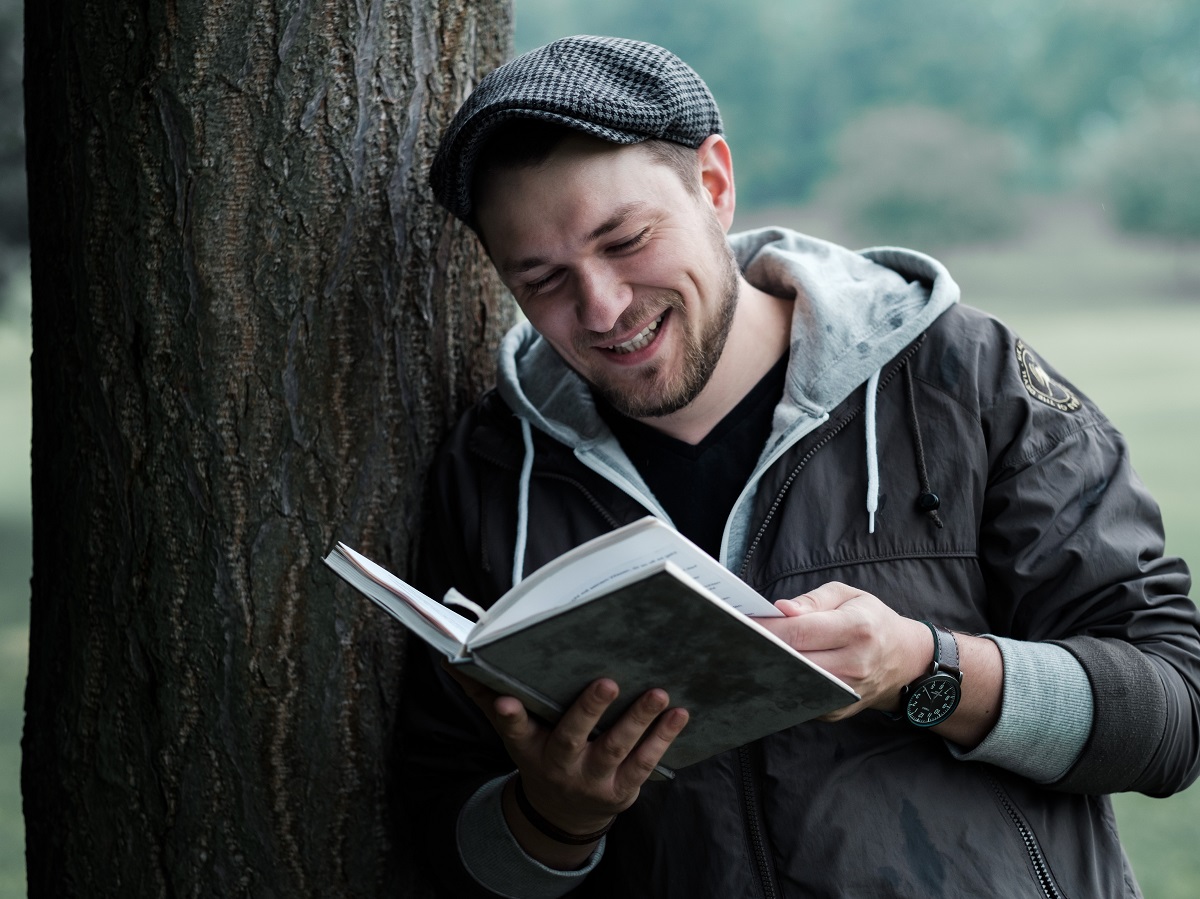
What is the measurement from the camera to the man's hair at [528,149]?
140 cm

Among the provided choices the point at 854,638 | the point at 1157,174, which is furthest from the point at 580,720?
the point at 1157,174

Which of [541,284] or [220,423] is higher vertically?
[541,284]

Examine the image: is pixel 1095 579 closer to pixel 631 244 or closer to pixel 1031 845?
pixel 1031 845

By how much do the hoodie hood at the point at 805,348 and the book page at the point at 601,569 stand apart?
1.21 feet

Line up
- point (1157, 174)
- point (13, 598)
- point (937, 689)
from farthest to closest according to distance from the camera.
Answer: point (1157, 174), point (13, 598), point (937, 689)

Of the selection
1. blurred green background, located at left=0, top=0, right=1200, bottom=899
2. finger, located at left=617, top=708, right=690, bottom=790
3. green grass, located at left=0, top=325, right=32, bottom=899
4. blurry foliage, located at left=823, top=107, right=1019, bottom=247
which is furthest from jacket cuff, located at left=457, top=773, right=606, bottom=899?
blurry foliage, located at left=823, top=107, right=1019, bottom=247

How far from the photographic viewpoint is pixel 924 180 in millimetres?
12000

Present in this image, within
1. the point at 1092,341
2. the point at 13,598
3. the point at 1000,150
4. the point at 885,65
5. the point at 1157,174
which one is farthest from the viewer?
the point at 1092,341

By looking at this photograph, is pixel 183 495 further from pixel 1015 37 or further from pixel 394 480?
pixel 1015 37

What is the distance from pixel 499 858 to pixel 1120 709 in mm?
771

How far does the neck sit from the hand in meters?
0.41

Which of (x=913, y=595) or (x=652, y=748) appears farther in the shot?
(x=913, y=595)

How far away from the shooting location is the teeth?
4.84 feet

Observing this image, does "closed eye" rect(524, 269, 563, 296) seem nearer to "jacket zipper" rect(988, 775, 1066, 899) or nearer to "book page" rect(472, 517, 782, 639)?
"book page" rect(472, 517, 782, 639)
